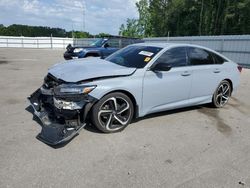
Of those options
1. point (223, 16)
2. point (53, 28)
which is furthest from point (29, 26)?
point (223, 16)

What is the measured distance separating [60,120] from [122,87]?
118cm

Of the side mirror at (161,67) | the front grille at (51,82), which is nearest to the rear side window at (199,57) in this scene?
the side mirror at (161,67)

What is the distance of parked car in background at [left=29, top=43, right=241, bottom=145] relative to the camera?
406 centimetres

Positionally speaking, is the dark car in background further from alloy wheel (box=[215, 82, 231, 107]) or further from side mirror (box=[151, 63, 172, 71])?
side mirror (box=[151, 63, 172, 71])

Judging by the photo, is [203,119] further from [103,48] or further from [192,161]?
[103,48]

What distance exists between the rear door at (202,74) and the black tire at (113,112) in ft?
5.73

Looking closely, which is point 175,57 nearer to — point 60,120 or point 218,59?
point 218,59

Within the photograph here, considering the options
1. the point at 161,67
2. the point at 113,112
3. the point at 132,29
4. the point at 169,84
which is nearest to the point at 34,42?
the point at 132,29

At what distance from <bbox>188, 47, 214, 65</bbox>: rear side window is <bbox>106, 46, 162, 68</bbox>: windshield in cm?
85

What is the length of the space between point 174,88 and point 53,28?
65.7m

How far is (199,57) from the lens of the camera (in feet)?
18.9

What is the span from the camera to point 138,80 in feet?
15.1

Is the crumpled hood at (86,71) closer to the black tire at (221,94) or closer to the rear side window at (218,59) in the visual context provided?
the rear side window at (218,59)

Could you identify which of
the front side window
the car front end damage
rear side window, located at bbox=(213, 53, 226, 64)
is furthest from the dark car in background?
the car front end damage
